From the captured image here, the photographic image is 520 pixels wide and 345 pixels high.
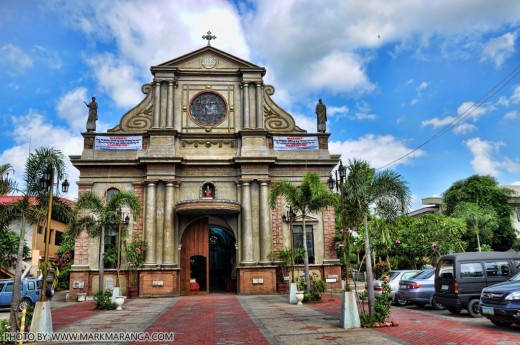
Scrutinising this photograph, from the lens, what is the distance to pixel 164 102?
93.4 feet

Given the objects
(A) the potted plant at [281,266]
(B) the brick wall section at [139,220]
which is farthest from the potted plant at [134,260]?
(A) the potted plant at [281,266]

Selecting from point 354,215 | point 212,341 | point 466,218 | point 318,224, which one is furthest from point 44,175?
point 466,218

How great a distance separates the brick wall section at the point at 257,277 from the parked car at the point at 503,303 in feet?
49.5

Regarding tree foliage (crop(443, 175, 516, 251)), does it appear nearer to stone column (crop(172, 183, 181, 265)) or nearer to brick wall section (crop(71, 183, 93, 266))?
stone column (crop(172, 183, 181, 265))

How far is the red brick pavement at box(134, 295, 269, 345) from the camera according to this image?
1125cm

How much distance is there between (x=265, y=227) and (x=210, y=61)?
1206 centimetres

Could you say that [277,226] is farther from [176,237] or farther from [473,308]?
[473,308]

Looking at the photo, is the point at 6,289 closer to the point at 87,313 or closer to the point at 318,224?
the point at 87,313

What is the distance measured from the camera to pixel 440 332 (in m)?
11.2

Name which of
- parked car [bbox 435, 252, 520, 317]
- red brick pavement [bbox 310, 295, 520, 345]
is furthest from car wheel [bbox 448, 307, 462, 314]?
red brick pavement [bbox 310, 295, 520, 345]

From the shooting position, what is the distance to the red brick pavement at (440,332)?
995cm

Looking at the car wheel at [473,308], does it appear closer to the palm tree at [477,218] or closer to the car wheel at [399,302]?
the car wheel at [399,302]

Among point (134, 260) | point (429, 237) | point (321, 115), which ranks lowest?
point (134, 260)

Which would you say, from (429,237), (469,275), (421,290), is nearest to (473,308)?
(469,275)
